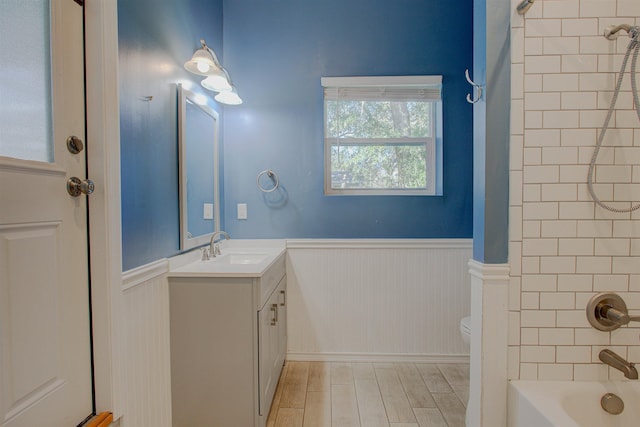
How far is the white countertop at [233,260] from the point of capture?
55.8 inches

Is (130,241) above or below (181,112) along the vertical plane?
below

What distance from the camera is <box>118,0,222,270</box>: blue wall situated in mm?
1132

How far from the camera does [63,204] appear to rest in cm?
88

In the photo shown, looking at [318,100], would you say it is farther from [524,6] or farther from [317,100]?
[524,6]

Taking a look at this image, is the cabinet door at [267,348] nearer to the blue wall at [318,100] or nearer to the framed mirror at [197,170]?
the framed mirror at [197,170]

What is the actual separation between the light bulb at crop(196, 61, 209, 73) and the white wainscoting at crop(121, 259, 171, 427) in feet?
3.36

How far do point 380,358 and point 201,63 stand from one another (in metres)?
2.32

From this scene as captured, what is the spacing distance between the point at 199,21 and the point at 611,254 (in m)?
2.42

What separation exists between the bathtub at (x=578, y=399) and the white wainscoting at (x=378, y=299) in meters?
1.19

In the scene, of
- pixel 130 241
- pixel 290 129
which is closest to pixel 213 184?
pixel 290 129

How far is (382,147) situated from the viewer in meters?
2.33

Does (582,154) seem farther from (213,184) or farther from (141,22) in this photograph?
(213,184)

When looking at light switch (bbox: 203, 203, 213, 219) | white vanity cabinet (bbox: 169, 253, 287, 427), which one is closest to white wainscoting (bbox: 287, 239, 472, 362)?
light switch (bbox: 203, 203, 213, 219)

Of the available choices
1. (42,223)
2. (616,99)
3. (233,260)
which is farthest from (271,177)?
(616,99)
